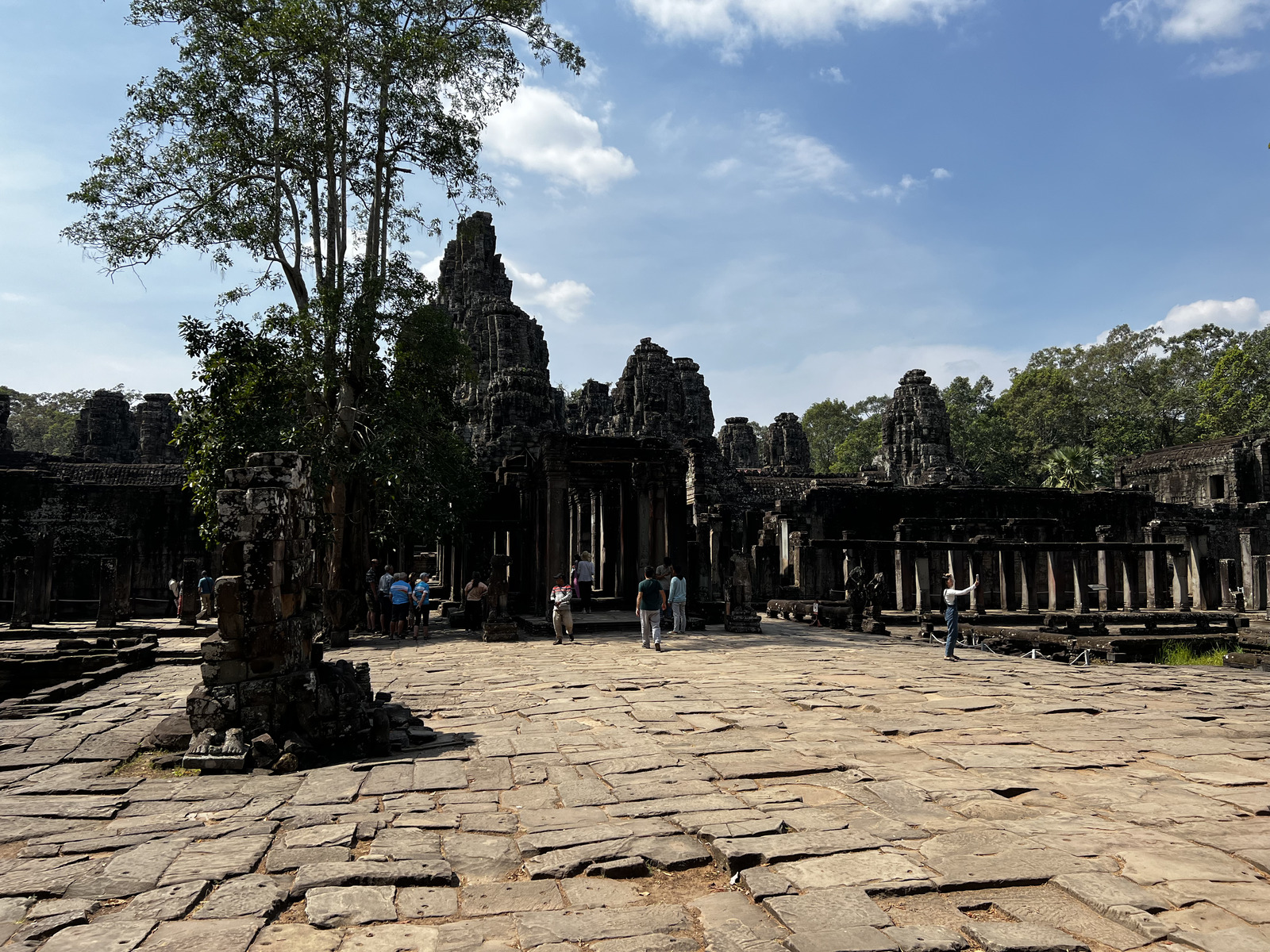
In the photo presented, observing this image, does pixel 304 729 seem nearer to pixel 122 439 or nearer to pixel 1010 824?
pixel 1010 824

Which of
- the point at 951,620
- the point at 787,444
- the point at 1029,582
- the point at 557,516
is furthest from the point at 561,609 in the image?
the point at 787,444

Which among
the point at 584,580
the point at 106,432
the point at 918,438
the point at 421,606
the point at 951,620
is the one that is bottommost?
the point at 951,620

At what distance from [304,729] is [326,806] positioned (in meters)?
1.76

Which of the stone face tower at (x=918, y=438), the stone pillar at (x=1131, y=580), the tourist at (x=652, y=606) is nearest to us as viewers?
the tourist at (x=652, y=606)

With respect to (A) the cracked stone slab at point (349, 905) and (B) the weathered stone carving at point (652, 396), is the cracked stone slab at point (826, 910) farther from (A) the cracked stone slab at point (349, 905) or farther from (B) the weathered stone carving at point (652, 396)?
(B) the weathered stone carving at point (652, 396)

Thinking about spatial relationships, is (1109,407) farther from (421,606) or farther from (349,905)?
(349,905)

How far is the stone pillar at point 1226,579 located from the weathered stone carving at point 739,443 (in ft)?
70.7

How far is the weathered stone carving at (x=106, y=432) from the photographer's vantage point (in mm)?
34031

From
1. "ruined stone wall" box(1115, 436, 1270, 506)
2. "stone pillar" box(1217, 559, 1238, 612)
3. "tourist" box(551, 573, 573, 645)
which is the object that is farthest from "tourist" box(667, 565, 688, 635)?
"ruined stone wall" box(1115, 436, 1270, 506)

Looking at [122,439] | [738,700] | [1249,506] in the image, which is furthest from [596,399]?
[738,700]

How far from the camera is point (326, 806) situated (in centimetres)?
471

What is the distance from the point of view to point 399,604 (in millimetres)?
15406

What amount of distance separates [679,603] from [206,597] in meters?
11.9

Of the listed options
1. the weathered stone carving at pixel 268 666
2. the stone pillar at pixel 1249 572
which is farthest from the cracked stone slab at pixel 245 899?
the stone pillar at pixel 1249 572
